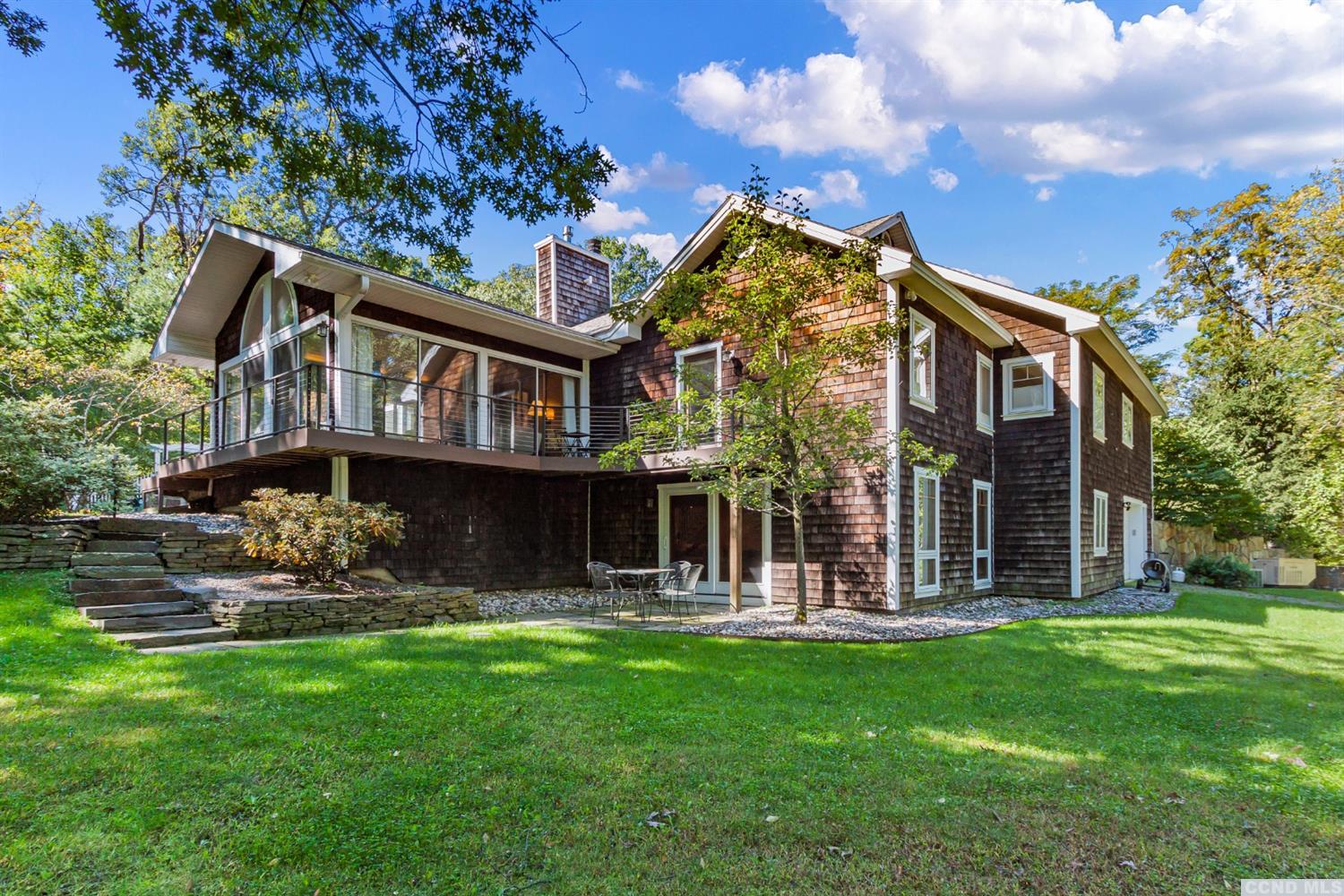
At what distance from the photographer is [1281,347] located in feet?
57.9

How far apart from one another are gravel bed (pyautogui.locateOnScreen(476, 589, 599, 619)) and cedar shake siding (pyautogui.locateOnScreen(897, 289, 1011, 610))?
534cm

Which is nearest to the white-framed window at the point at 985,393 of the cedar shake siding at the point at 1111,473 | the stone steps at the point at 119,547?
the cedar shake siding at the point at 1111,473

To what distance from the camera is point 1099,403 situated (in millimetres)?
15438

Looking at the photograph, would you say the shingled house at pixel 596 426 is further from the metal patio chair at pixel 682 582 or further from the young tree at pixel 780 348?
the metal patio chair at pixel 682 582

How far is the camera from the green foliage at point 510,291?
3362 centimetres

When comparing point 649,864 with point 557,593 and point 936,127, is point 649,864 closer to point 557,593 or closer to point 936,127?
point 557,593

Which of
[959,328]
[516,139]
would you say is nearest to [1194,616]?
[959,328]

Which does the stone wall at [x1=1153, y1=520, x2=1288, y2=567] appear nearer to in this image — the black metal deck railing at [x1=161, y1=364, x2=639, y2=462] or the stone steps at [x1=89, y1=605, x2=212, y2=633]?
the black metal deck railing at [x1=161, y1=364, x2=639, y2=462]

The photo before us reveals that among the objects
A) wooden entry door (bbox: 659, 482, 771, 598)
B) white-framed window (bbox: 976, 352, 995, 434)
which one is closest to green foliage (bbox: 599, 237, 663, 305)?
white-framed window (bbox: 976, 352, 995, 434)

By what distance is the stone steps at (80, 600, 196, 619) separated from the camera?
7.27 meters

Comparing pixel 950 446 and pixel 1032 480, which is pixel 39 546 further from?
pixel 1032 480

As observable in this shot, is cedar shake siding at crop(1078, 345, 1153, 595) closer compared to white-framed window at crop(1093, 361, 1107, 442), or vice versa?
cedar shake siding at crop(1078, 345, 1153, 595)

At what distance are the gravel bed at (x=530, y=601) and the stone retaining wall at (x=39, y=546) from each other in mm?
5476

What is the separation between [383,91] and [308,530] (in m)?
5.77
